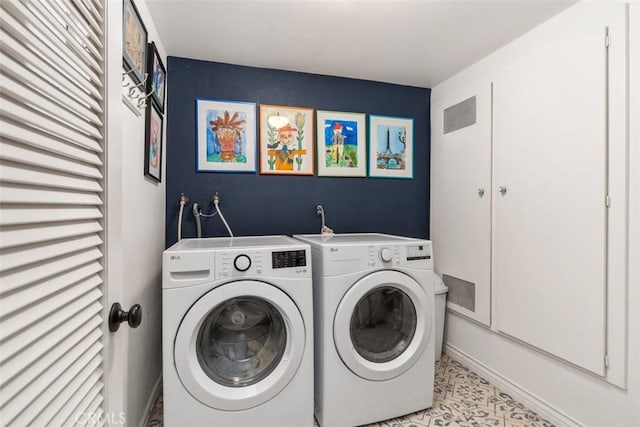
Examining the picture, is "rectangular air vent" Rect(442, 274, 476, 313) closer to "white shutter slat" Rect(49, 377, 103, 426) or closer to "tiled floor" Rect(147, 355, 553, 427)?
"tiled floor" Rect(147, 355, 553, 427)

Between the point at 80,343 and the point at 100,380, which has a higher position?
the point at 80,343

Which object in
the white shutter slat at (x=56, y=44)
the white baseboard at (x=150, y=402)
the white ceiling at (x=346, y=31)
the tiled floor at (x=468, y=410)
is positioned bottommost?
the tiled floor at (x=468, y=410)

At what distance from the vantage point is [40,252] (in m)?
0.47

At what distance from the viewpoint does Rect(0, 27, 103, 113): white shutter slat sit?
399 millimetres

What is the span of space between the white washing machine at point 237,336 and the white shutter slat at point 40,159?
89 cm

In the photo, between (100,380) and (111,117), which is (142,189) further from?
(100,380)

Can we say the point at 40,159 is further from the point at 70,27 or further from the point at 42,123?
the point at 70,27

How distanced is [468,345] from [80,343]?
7.64ft

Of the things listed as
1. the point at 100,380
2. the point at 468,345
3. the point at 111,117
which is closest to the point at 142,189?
the point at 111,117

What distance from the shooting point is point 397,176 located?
8.71 feet

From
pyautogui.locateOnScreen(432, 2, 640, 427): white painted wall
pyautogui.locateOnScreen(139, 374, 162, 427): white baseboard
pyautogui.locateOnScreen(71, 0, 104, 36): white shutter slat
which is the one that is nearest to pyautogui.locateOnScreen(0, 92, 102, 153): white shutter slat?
pyautogui.locateOnScreen(71, 0, 104, 36): white shutter slat

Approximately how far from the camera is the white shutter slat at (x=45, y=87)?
40 cm

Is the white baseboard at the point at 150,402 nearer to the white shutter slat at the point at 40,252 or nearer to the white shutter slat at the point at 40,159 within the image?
the white shutter slat at the point at 40,252

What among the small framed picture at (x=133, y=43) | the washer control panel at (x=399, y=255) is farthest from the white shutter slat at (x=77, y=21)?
the washer control panel at (x=399, y=255)
